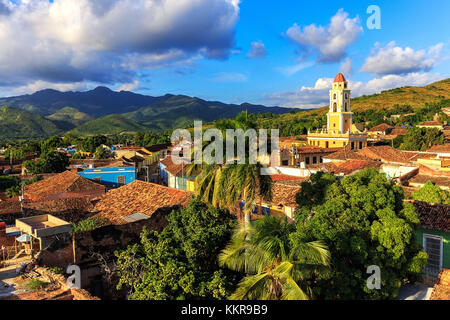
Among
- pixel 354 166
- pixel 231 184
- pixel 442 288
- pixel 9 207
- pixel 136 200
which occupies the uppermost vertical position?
pixel 231 184

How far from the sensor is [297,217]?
12.2 metres

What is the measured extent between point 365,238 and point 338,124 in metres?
52.7

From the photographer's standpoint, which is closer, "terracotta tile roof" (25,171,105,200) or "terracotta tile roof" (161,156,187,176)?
"terracotta tile roof" (25,171,105,200)

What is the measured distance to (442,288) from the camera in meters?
9.42

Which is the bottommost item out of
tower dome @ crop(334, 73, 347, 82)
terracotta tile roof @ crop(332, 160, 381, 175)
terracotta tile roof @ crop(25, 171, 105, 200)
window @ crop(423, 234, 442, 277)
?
window @ crop(423, 234, 442, 277)

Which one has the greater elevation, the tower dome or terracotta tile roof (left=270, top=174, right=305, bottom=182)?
the tower dome

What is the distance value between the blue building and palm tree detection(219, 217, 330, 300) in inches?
1068

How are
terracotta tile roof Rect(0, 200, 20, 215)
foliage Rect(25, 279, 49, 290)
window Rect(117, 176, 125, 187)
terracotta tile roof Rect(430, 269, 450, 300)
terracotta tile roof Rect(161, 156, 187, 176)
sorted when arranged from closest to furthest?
terracotta tile roof Rect(430, 269, 450, 300), foliage Rect(25, 279, 49, 290), terracotta tile roof Rect(0, 200, 20, 215), terracotta tile roof Rect(161, 156, 187, 176), window Rect(117, 176, 125, 187)

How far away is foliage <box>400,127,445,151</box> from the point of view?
4941 cm

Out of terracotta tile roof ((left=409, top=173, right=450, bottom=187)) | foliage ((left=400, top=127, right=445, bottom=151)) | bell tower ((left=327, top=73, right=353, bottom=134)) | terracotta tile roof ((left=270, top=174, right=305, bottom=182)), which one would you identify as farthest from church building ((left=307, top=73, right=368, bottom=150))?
terracotta tile roof ((left=409, top=173, right=450, bottom=187))

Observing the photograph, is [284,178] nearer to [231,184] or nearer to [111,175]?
[231,184]

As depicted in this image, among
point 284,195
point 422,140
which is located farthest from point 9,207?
point 422,140

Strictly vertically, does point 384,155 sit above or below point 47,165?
above

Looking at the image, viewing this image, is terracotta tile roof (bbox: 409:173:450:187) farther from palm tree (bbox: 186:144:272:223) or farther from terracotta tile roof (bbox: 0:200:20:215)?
terracotta tile roof (bbox: 0:200:20:215)
